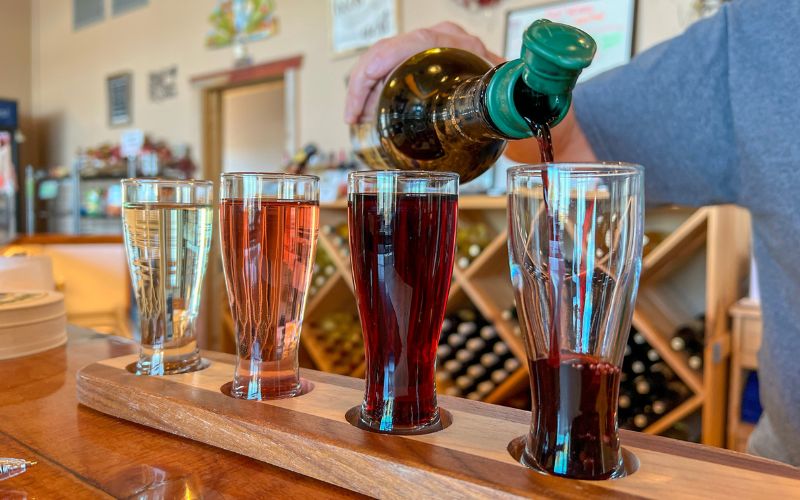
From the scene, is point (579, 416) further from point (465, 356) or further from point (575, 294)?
point (465, 356)

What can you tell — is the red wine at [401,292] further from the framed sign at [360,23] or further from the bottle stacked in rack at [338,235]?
the framed sign at [360,23]

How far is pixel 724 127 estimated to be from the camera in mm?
954

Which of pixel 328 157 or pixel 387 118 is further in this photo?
pixel 328 157

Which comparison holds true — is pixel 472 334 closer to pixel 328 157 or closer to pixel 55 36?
pixel 328 157

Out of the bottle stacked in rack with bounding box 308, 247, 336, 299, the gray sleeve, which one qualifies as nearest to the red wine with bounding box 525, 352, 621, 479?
the gray sleeve

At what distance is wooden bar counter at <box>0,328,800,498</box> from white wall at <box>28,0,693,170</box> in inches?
87.7

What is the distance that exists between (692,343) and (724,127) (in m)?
1.20

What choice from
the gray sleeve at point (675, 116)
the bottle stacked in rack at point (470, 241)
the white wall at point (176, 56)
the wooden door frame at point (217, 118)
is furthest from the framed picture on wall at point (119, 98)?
the gray sleeve at point (675, 116)

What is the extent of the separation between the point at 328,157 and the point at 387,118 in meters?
2.77

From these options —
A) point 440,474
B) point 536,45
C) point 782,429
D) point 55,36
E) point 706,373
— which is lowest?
point 706,373

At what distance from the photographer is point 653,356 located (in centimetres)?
203

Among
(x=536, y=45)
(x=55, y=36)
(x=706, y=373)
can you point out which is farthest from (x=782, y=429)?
(x=55, y=36)

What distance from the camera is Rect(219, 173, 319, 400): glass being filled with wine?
23.6 inches

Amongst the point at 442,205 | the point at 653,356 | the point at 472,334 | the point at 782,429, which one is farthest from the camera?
the point at 472,334
